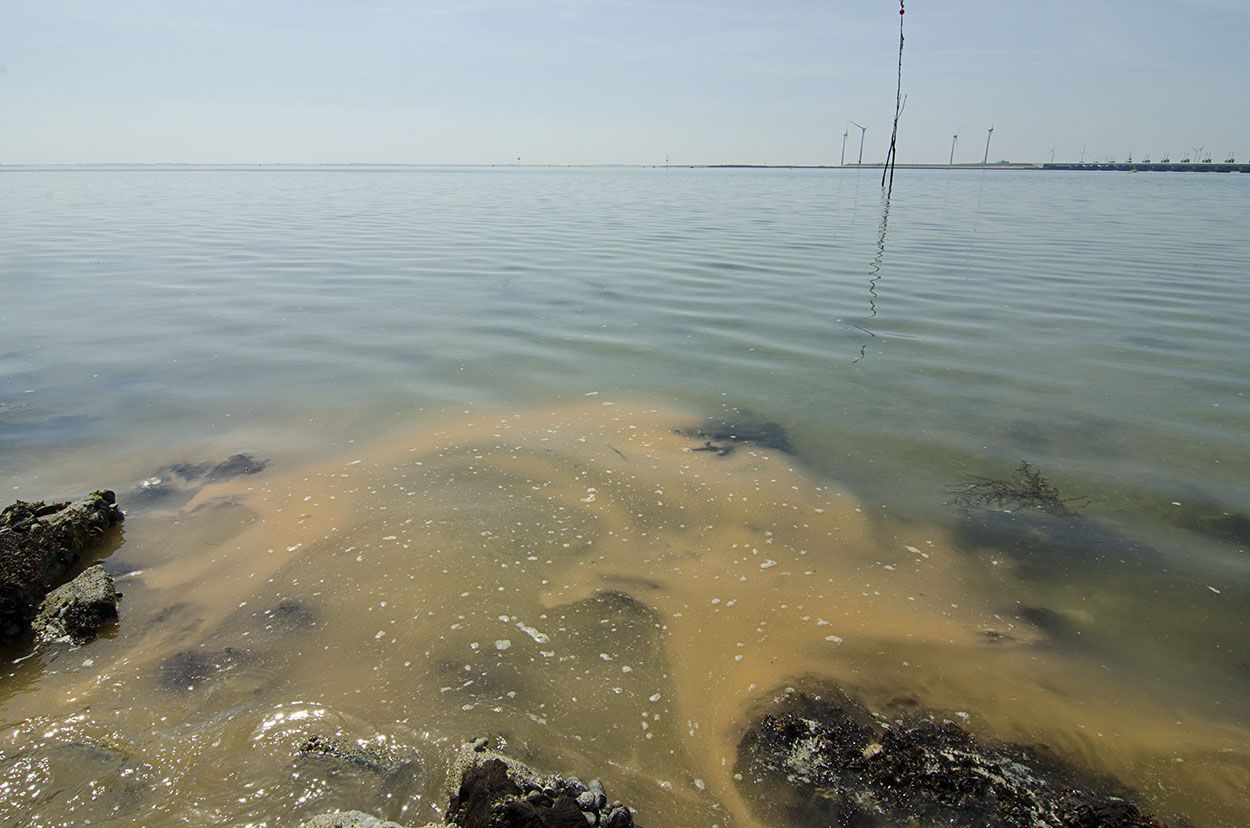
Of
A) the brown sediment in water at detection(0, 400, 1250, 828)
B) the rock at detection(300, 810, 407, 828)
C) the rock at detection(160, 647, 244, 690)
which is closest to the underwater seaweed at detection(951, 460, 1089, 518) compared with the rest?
A: the brown sediment in water at detection(0, 400, 1250, 828)

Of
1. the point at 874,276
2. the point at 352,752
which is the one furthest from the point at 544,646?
the point at 874,276

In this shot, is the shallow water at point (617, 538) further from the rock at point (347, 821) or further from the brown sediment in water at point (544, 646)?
the rock at point (347, 821)

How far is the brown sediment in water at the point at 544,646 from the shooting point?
152 inches

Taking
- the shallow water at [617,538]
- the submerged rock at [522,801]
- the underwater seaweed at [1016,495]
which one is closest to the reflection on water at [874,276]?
the shallow water at [617,538]

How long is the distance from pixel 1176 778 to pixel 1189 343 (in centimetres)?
1093

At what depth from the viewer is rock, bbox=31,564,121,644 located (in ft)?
15.9

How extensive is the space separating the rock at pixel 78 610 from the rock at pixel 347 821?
9.87ft

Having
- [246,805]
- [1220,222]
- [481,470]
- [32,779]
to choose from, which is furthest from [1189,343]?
[1220,222]

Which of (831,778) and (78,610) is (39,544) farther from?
(831,778)

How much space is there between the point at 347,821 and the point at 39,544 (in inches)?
160

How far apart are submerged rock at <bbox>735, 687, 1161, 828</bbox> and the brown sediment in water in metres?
0.16

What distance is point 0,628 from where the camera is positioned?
15.4 feet

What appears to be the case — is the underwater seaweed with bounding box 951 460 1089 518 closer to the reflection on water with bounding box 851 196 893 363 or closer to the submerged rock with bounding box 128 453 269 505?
the reflection on water with bounding box 851 196 893 363

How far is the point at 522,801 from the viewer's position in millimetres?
3021
